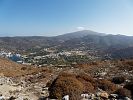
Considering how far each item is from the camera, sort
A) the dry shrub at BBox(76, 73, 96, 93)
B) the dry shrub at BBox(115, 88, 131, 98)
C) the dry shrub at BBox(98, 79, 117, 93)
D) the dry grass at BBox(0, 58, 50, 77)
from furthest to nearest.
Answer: the dry grass at BBox(0, 58, 50, 77) < the dry shrub at BBox(98, 79, 117, 93) < the dry shrub at BBox(76, 73, 96, 93) < the dry shrub at BBox(115, 88, 131, 98)

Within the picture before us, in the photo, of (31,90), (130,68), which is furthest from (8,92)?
(130,68)

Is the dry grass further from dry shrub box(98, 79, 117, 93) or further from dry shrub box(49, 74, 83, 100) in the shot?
dry shrub box(49, 74, 83, 100)

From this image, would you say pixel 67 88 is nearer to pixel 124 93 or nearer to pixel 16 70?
pixel 124 93

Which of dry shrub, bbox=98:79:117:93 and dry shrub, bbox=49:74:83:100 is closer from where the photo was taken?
dry shrub, bbox=49:74:83:100

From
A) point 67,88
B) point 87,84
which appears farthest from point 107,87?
point 67,88

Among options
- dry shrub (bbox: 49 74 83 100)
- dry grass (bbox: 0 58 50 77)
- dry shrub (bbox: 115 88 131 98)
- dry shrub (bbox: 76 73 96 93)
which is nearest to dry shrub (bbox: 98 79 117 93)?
dry shrub (bbox: 76 73 96 93)

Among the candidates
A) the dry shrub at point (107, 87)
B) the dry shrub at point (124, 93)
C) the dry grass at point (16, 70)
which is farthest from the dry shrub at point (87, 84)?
the dry grass at point (16, 70)

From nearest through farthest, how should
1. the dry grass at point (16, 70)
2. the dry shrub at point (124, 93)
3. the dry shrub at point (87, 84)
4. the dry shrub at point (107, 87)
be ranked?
1. the dry shrub at point (124, 93)
2. the dry shrub at point (87, 84)
3. the dry shrub at point (107, 87)
4. the dry grass at point (16, 70)

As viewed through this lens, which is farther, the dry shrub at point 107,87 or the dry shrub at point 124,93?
the dry shrub at point 107,87

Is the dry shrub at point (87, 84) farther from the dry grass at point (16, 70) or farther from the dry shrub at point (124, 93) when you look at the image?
the dry grass at point (16, 70)
